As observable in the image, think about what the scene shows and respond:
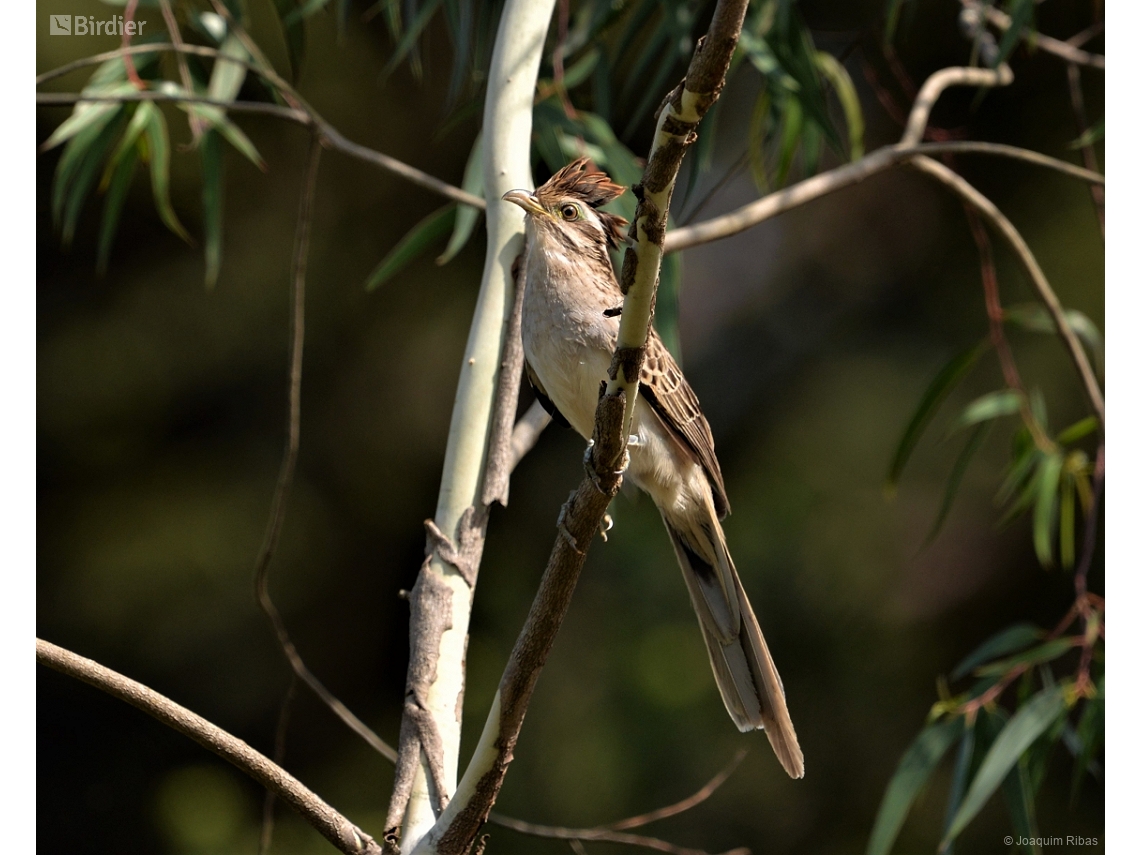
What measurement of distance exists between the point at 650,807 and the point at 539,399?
2.79 metres

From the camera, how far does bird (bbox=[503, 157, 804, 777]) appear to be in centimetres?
190

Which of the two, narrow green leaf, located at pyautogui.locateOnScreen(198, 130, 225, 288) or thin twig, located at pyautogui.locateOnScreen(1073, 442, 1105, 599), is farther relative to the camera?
narrow green leaf, located at pyautogui.locateOnScreen(198, 130, 225, 288)

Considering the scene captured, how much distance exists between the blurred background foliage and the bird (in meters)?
2.20

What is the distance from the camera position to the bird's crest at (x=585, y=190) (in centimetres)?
204

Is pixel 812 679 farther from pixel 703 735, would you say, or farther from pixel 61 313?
pixel 61 313

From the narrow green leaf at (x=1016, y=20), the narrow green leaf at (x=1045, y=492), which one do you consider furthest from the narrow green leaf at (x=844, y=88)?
the narrow green leaf at (x=1045, y=492)

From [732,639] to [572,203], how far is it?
0.85 metres

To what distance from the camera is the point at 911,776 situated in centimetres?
270

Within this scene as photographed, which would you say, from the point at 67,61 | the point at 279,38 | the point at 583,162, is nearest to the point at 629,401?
the point at 583,162

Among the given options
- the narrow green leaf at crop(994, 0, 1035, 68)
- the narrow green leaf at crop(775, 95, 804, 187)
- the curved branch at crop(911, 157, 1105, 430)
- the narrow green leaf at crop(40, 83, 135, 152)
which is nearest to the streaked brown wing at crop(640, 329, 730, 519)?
the curved branch at crop(911, 157, 1105, 430)

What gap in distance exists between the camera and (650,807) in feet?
14.8

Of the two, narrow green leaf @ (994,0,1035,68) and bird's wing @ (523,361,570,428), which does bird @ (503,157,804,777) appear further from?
narrow green leaf @ (994,0,1035,68)

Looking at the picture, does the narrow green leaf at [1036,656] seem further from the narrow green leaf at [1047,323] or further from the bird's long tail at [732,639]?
the bird's long tail at [732,639]

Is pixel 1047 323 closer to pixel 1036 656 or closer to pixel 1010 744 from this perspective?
pixel 1036 656
